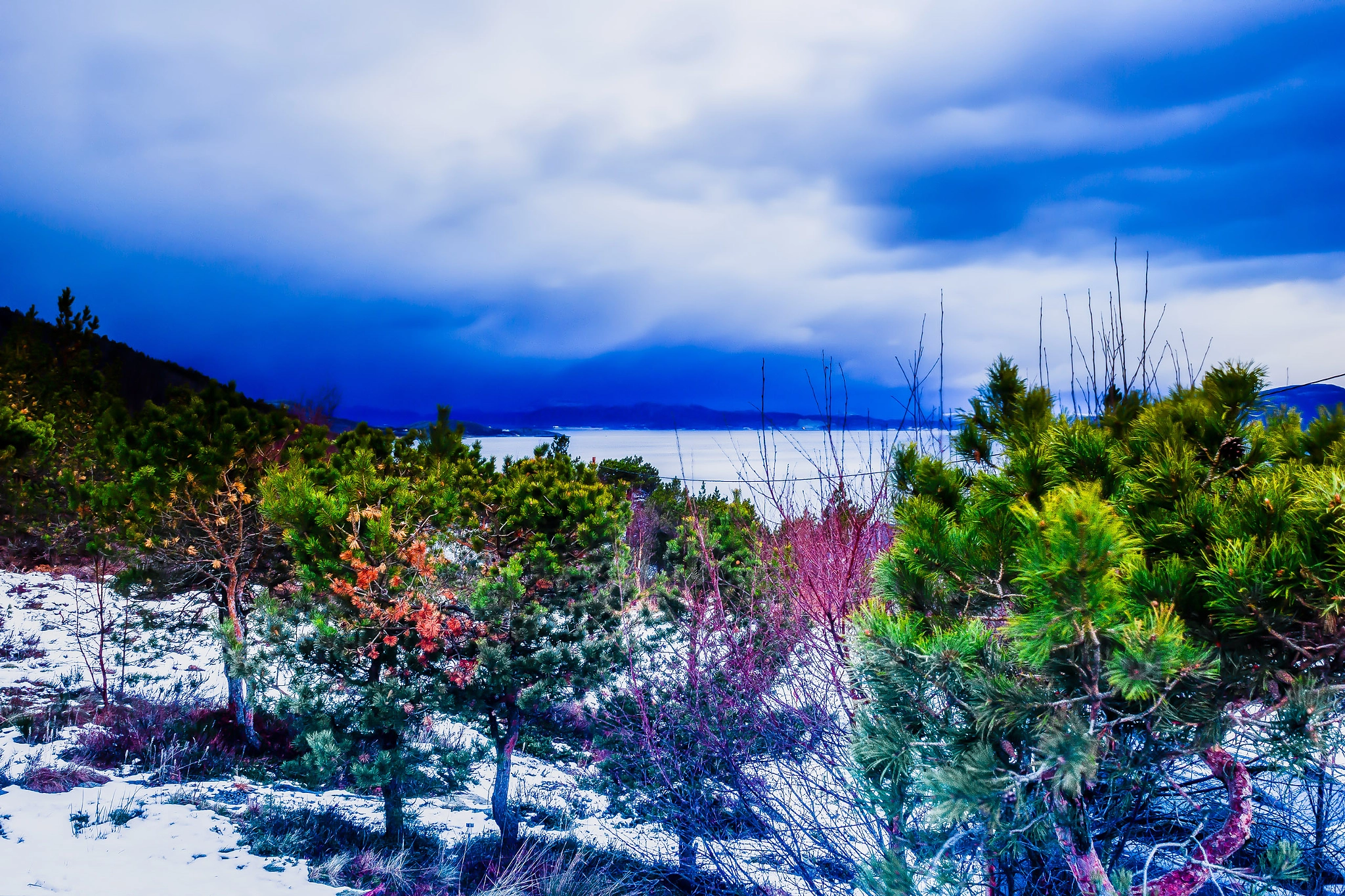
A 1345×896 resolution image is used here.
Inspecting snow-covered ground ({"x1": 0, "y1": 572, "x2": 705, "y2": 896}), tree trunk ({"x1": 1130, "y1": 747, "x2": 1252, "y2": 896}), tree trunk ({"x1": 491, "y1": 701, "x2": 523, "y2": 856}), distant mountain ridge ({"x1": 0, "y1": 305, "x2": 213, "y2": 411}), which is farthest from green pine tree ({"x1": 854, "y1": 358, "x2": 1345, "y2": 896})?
distant mountain ridge ({"x1": 0, "y1": 305, "x2": 213, "y2": 411})

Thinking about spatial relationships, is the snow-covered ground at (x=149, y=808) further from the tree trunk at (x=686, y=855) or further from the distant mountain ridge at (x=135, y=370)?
the distant mountain ridge at (x=135, y=370)

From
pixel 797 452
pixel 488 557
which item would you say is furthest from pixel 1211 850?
pixel 488 557

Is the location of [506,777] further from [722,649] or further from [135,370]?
[135,370]

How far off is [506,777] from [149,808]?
393 cm

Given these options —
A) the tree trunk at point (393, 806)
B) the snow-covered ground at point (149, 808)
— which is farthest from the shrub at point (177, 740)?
the tree trunk at point (393, 806)

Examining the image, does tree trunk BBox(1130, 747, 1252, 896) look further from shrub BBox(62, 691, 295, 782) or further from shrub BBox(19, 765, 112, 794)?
shrub BBox(19, 765, 112, 794)

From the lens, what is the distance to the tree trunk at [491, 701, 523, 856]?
8891mm

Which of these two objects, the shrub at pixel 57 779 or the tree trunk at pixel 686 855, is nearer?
the tree trunk at pixel 686 855

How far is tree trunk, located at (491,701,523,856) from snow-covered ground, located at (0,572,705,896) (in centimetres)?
66

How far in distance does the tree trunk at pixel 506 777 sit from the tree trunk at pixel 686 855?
248 centimetres

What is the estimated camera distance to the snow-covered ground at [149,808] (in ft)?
19.5

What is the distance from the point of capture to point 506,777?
934 cm

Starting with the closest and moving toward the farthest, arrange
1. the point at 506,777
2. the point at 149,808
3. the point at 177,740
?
1. the point at 149,808
2. the point at 506,777
3. the point at 177,740

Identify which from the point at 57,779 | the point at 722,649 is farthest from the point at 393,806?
the point at 722,649
